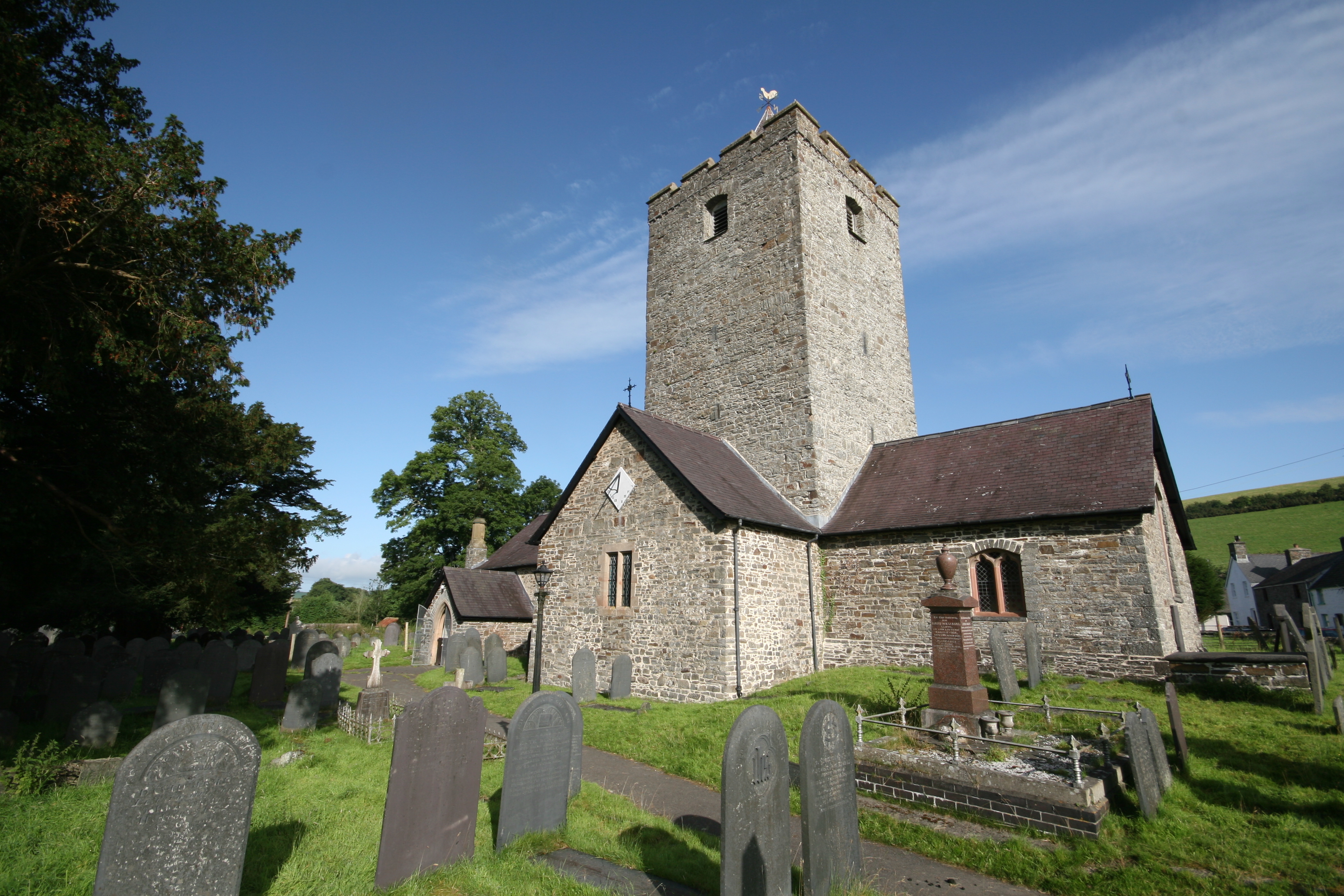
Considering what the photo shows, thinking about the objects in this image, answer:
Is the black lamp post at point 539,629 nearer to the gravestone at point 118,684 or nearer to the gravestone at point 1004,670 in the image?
the gravestone at point 1004,670

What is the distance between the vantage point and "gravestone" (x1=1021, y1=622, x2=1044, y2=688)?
1148 centimetres

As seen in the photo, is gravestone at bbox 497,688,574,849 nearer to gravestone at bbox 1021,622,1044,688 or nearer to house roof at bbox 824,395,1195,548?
gravestone at bbox 1021,622,1044,688

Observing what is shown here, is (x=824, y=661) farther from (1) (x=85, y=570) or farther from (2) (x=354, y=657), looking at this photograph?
(1) (x=85, y=570)

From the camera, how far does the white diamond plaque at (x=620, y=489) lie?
577 inches

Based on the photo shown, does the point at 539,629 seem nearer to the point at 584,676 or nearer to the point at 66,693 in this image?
the point at 584,676

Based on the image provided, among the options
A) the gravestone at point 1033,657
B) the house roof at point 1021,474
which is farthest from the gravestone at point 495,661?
the gravestone at point 1033,657

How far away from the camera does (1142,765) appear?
19.2ft

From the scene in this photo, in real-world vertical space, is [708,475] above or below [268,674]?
above

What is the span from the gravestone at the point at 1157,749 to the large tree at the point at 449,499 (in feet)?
91.3

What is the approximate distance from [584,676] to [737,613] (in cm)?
348

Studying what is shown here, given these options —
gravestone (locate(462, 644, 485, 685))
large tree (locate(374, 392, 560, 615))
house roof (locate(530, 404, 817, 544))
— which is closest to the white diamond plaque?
house roof (locate(530, 404, 817, 544))

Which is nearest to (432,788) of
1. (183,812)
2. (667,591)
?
(183,812)

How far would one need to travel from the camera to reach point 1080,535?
12.7 m

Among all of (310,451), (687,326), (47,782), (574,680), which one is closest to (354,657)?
(310,451)
